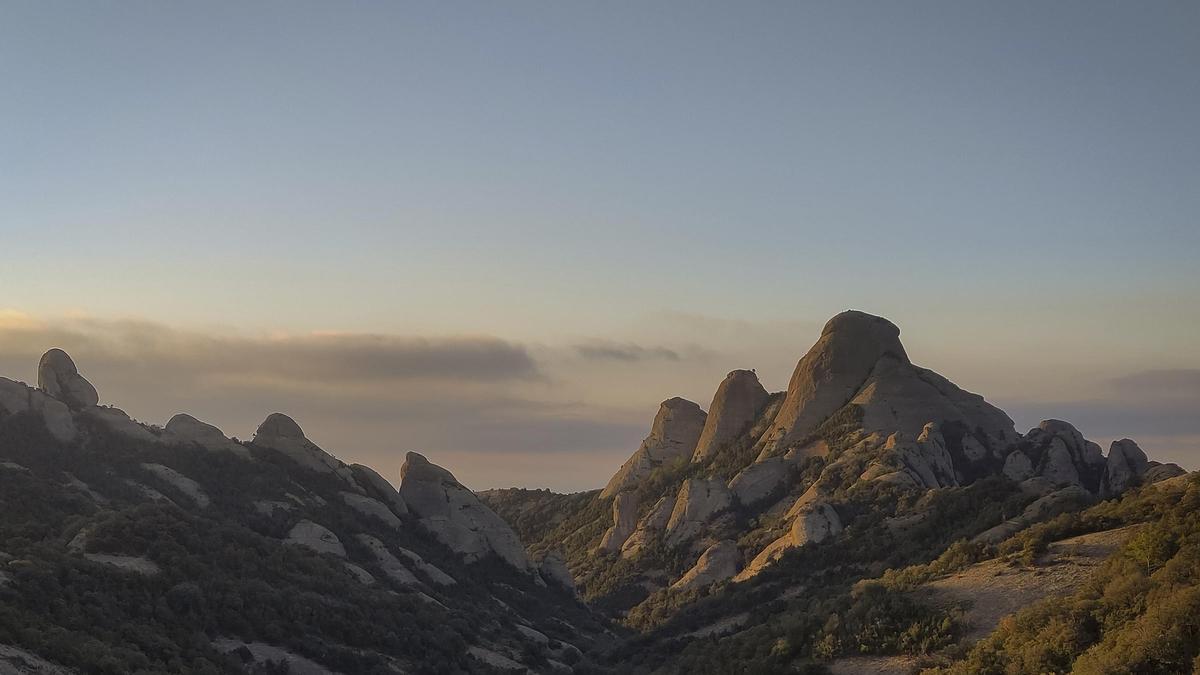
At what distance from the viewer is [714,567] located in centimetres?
8750

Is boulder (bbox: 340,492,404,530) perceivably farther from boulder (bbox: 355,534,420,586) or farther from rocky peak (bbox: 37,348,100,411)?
rocky peak (bbox: 37,348,100,411)

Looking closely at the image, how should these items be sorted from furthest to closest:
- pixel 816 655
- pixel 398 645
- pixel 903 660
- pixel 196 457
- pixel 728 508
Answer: pixel 728 508, pixel 196 457, pixel 398 645, pixel 816 655, pixel 903 660

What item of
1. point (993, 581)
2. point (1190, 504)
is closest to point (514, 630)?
point (993, 581)

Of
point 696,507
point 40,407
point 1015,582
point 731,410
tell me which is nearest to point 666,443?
point 731,410

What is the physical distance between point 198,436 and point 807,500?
50.1 m

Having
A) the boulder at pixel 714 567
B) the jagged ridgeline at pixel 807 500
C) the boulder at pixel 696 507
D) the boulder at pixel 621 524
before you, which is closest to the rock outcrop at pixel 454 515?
the jagged ridgeline at pixel 807 500

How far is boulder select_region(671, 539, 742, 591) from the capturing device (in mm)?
86812

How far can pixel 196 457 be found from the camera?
80.8 m

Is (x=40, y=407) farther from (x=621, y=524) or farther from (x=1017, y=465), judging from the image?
(x=1017, y=465)

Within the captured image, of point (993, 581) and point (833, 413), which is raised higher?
point (833, 413)

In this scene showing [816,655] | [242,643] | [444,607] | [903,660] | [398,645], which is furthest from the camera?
[444,607]

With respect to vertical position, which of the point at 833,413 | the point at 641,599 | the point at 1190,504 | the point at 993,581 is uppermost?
the point at 833,413

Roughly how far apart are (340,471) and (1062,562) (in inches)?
2525

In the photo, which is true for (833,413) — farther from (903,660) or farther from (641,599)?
(903,660)
